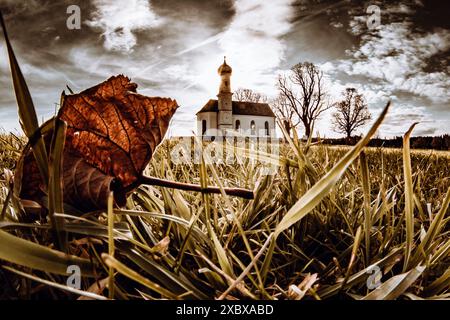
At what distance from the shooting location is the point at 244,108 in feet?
98.1

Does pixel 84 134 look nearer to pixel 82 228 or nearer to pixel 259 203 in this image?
pixel 82 228

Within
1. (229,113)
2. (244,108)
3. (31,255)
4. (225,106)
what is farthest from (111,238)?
(244,108)

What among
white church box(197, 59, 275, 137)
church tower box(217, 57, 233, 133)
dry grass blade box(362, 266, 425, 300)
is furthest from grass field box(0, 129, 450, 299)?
church tower box(217, 57, 233, 133)

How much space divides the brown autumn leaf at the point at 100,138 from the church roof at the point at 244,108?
2834 cm

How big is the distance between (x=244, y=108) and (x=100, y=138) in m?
30.0

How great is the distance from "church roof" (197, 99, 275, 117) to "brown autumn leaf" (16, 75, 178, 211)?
2834 centimetres

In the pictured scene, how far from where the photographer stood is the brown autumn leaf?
1.29ft

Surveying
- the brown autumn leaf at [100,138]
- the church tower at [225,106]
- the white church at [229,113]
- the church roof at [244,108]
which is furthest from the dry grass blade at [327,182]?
the church roof at [244,108]

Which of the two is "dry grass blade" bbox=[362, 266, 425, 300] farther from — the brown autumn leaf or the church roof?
the church roof

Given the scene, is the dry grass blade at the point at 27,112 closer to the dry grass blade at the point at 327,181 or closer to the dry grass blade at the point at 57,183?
the dry grass blade at the point at 57,183

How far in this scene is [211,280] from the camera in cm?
37

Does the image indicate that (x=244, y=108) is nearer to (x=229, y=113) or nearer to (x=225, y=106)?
(x=229, y=113)

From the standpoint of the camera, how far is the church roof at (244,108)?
28.9 meters
